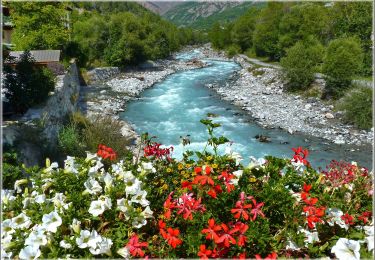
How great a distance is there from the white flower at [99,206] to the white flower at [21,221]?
1.79 ft

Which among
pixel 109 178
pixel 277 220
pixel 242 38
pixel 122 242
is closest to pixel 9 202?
pixel 109 178

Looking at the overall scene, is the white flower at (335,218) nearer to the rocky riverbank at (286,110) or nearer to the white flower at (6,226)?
the white flower at (6,226)

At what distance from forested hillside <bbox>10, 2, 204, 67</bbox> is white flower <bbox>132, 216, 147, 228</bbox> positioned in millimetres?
25023

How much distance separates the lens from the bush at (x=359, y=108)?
19.1 m

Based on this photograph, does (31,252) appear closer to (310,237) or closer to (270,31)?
(310,237)

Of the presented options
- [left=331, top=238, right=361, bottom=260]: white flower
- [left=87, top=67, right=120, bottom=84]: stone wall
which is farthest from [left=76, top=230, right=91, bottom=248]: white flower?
[left=87, top=67, right=120, bottom=84]: stone wall

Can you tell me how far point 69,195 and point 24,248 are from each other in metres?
0.53

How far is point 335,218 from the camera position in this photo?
2.78m

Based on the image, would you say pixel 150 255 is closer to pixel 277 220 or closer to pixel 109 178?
pixel 109 178

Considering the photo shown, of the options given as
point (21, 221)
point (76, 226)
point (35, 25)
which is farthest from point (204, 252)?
point (35, 25)

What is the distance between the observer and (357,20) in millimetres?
32406

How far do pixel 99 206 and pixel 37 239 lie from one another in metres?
0.52

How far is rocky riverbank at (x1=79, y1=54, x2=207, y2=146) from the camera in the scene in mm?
21141

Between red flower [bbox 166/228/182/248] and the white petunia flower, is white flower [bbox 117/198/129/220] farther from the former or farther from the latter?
red flower [bbox 166/228/182/248]
